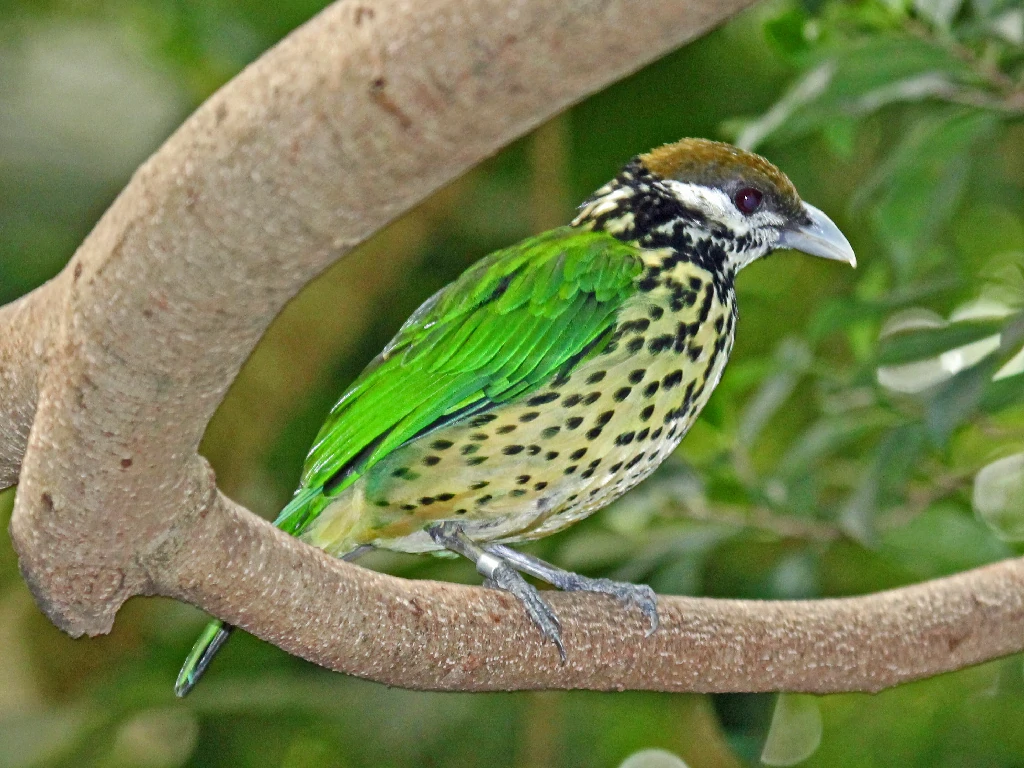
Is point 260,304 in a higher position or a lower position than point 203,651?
higher

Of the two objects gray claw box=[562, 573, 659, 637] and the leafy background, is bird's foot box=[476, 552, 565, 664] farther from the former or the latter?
the leafy background

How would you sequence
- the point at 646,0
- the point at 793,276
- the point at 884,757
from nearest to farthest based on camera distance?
the point at 646,0 → the point at 884,757 → the point at 793,276

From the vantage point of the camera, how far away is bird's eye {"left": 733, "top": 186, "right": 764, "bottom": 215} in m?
3.31

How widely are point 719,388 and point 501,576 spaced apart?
1487mm

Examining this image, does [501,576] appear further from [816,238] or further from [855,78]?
[855,78]

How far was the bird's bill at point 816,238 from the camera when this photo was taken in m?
3.30

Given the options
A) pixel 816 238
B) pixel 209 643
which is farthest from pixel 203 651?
pixel 816 238

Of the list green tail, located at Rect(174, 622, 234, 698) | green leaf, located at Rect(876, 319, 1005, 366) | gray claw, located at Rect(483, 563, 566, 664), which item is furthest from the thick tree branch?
green leaf, located at Rect(876, 319, 1005, 366)

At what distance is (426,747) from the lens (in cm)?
483

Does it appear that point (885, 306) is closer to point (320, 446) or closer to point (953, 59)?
point (953, 59)

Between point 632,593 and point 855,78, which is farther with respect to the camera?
point 855,78

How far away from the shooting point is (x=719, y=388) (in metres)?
4.33

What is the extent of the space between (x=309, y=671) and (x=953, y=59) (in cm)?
293

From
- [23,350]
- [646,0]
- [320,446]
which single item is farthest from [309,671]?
[646,0]
